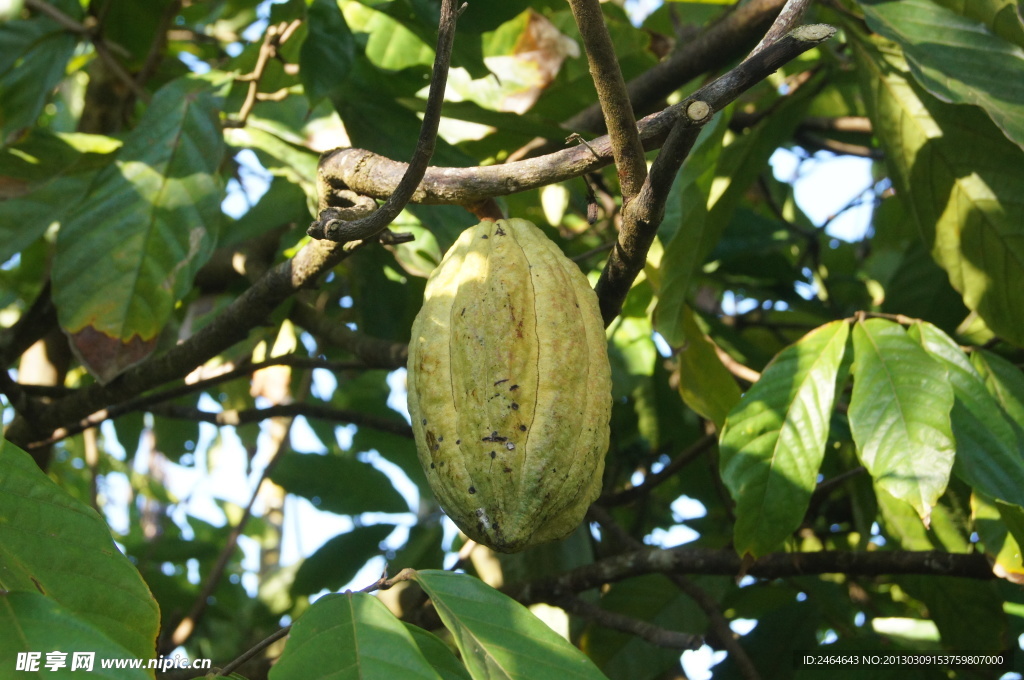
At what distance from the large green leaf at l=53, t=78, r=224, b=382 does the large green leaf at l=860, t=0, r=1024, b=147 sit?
1147 mm

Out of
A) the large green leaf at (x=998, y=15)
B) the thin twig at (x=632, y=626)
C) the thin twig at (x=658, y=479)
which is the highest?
the large green leaf at (x=998, y=15)

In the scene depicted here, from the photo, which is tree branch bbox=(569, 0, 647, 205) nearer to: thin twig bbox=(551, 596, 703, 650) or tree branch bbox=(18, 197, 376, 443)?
tree branch bbox=(18, 197, 376, 443)

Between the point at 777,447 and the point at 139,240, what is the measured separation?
1.05 m

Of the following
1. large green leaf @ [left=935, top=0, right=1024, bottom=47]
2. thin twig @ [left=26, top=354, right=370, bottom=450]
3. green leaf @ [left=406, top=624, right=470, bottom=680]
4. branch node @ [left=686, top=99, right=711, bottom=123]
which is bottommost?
green leaf @ [left=406, top=624, right=470, bottom=680]

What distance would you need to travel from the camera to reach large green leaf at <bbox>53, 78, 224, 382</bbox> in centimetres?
136

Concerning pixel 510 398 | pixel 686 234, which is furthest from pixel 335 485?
pixel 510 398

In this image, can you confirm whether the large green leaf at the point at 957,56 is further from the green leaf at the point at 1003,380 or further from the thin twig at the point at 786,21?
the thin twig at the point at 786,21

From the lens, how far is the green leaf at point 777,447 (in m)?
1.25

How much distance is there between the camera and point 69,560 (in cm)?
87

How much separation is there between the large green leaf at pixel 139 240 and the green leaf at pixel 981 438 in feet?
3.89

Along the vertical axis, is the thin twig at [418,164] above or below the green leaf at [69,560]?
above

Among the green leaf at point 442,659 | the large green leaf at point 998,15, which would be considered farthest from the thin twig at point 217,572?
the large green leaf at point 998,15

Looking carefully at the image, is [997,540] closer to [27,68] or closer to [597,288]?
[597,288]

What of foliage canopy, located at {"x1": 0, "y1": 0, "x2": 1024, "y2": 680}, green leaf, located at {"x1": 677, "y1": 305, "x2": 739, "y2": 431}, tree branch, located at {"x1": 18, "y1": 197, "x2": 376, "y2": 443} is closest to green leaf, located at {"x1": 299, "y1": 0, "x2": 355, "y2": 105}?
foliage canopy, located at {"x1": 0, "y1": 0, "x2": 1024, "y2": 680}
